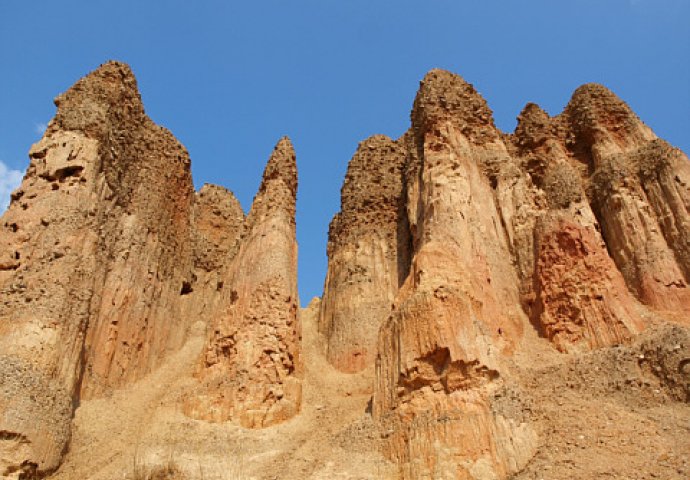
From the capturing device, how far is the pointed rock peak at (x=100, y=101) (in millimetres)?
19581

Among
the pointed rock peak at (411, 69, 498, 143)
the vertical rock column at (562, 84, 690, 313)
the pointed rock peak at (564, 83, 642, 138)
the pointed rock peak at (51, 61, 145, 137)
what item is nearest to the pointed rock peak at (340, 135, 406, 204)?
the pointed rock peak at (411, 69, 498, 143)

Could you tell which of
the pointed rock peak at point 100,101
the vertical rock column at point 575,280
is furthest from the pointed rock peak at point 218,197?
the vertical rock column at point 575,280

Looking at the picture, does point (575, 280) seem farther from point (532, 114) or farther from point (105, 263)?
point (105, 263)

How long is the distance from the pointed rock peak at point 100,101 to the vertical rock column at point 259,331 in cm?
568

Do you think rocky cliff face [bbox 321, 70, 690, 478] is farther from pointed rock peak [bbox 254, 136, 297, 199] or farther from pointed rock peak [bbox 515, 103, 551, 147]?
pointed rock peak [bbox 254, 136, 297, 199]

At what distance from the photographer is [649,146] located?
2030 cm

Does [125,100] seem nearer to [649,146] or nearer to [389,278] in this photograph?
[389,278]

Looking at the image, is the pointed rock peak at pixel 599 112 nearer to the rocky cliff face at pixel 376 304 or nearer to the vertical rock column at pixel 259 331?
the rocky cliff face at pixel 376 304

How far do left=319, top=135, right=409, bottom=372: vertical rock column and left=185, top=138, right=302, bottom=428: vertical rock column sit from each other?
2.14 m

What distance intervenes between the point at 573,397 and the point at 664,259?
6530 millimetres

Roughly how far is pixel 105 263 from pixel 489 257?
37.7 ft

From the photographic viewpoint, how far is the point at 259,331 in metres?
17.8

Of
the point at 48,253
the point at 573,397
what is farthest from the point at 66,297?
the point at 573,397

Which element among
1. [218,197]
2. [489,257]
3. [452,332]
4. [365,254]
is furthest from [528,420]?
[218,197]
